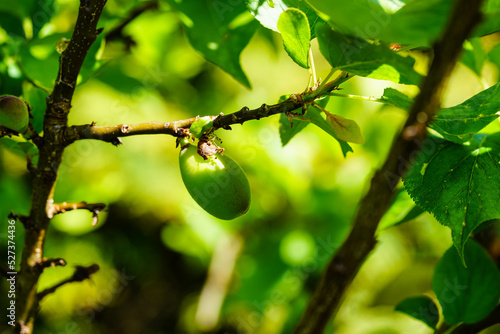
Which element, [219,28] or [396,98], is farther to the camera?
[219,28]

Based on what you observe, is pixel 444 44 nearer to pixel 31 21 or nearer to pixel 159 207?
pixel 31 21

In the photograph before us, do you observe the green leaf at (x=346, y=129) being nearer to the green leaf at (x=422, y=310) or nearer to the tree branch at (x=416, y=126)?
the tree branch at (x=416, y=126)

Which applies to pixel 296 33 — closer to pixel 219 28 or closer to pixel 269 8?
pixel 269 8

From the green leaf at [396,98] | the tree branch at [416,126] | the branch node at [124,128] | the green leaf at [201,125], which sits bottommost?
the tree branch at [416,126]

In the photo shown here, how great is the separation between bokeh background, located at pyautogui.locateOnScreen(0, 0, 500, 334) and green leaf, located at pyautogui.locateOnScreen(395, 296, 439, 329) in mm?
230

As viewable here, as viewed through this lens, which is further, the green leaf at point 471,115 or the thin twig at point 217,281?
the thin twig at point 217,281

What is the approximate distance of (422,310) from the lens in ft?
1.56

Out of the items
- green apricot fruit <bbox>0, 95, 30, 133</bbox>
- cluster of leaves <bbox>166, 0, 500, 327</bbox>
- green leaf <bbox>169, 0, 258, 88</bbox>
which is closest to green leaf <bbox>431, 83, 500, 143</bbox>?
cluster of leaves <bbox>166, 0, 500, 327</bbox>

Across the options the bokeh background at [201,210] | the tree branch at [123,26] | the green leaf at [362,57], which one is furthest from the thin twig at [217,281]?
the green leaf at [362,57]

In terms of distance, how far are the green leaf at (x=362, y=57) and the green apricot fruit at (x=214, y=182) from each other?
0.12 meters

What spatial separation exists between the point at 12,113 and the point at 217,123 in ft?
0.51

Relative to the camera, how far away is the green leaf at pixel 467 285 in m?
0.45

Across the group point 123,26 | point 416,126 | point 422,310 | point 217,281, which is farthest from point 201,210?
point 416,126

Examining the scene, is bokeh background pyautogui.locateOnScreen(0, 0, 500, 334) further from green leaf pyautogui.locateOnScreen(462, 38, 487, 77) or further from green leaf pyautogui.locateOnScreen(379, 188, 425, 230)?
green leaf pyautogui.locateOnScreen(379, 188, 425, 230)
